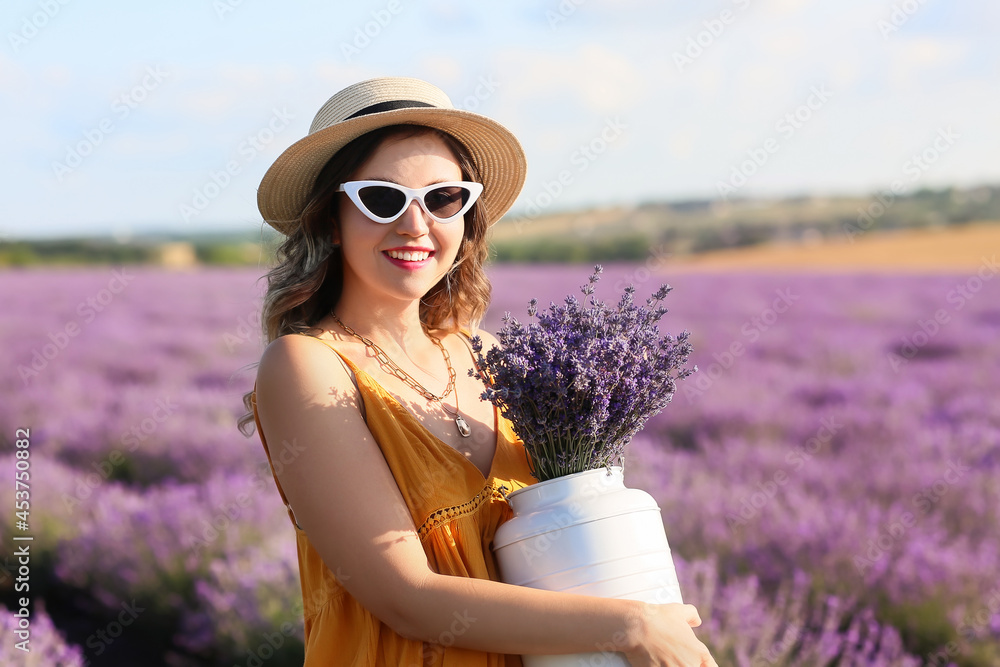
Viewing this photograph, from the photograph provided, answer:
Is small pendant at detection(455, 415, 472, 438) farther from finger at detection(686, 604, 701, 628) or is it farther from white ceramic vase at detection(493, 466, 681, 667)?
finger at detection(686, 604, 701, 628)

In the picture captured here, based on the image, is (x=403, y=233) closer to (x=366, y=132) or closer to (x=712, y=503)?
(x=366, y=132)

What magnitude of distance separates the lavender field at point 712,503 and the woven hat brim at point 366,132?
84 centimetres

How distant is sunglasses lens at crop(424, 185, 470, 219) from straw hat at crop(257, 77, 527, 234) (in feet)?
0.44

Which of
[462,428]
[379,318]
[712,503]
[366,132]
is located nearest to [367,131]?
[366,132]

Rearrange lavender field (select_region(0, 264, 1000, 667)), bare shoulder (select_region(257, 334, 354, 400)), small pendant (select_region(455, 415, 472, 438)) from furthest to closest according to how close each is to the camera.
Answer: lavender field (select_region(0, 264, 1000, 667)) < small pendant (select_region(455, 415, 472, 438)) < bare shoulder (select_region(257, 334, 354, 400))

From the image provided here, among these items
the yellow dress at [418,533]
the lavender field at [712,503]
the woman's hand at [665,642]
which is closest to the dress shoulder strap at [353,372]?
the yellow dress at [418,533]

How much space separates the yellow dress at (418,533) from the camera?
4.86 ft

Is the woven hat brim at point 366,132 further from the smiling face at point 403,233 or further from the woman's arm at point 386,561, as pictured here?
the woman's arm at point 386,561

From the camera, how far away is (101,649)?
3287mm

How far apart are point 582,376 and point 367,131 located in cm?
64

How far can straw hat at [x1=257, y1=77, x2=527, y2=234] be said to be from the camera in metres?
1.58

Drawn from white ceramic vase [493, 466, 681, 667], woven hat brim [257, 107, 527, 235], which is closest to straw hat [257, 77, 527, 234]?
woven hat brim [257, 107, 527, 235]

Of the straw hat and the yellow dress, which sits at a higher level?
the straw hat

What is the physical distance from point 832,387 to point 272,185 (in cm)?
406
